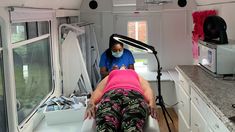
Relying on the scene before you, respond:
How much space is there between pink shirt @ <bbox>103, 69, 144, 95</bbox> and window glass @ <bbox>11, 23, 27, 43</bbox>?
871mm

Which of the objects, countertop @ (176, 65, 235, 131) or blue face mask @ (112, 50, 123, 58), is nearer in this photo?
countertop @ (176, 65, 235, 131)

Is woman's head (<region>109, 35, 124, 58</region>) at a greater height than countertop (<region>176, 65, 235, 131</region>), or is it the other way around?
woman's head (<region>109, 35, 124, 58</region>)

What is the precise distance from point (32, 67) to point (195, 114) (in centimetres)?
162

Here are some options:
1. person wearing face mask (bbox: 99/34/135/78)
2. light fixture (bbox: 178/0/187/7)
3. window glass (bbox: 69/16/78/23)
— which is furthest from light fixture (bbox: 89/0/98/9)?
light fixture (bbox: 178/0/187/7)

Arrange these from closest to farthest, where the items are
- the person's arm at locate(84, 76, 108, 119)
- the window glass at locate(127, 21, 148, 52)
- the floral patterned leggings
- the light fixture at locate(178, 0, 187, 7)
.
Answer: the floral patterned leggings → the person's arm at locate(84, 76, 108, 119) → the light fixture at locate(178, 0, 187, 7) → the window glass at locate(127, 21, 148, 52)

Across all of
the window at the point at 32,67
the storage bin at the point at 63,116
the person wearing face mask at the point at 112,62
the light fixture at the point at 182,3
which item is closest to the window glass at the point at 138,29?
the light fixture at the point at 182,3

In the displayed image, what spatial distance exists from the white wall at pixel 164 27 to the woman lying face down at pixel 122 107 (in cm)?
220

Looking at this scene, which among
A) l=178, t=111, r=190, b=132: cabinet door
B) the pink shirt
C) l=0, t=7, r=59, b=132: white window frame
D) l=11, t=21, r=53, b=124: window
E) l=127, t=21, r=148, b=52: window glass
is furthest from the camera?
l=127, t=21, r=148, b=52: window glass

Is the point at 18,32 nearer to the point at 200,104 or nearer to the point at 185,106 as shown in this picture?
the point at 200,104

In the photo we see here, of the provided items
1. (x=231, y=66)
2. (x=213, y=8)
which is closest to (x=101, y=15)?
(x=213, y=8)

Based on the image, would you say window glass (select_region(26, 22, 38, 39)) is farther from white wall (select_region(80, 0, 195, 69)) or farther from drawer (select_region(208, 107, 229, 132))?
white wall (select_region(80, 0, 195, 69))

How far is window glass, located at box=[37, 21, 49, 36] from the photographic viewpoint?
313 centimetres

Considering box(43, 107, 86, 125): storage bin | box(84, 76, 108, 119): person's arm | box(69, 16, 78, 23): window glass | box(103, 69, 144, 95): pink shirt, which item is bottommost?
box(43, 107, 86, 125): storage bin

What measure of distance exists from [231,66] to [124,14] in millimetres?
2752
